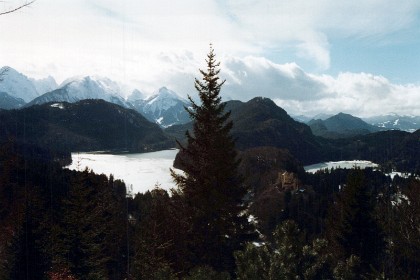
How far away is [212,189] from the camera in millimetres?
25703

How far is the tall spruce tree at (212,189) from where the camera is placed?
25.5m

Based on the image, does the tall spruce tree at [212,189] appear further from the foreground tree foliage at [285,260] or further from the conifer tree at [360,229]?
the conifer tree at [360,229]

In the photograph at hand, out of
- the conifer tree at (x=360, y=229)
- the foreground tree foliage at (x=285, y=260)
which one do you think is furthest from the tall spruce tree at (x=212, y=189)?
the conifer tree at (x=360, y=229)

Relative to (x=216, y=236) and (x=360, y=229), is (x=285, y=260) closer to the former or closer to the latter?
(x=216, y=236)

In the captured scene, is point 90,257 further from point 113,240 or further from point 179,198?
point 113,240

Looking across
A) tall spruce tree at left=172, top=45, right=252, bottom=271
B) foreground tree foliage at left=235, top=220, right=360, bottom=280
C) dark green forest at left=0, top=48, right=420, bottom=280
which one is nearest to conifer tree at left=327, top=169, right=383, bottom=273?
dark green forest at left=0, top=48, right=420, bottom=280

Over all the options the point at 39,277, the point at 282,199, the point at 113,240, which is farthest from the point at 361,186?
the point at 282,199

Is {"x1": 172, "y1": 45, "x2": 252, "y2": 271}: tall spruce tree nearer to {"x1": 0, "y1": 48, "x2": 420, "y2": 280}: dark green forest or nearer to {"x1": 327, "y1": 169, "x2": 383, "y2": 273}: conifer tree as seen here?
{"x1": 0, "y1": 48, "x2": 420, "y2": 280}: dark green forest

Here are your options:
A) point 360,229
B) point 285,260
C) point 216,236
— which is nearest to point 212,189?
point 216,236

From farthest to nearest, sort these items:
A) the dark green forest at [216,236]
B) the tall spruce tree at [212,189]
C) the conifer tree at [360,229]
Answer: the conifer tree at [360,229] < the tall spruce tree at [212,189] < the dark green forest at [216,236]

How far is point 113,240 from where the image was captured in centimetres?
6256

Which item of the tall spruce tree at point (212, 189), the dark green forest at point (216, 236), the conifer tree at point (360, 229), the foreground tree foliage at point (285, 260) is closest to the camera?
the foreground tree foliage at point (285, 260)

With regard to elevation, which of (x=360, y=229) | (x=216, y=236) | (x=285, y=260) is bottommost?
(x=360, y=229)

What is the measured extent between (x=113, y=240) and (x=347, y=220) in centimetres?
4062
